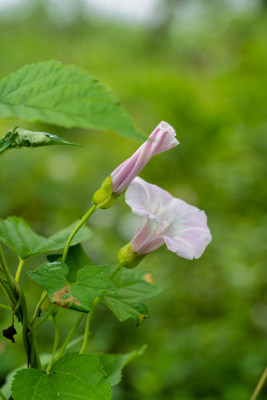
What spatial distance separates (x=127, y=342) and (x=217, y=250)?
651 mm

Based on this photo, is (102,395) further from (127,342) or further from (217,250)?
(217,250)

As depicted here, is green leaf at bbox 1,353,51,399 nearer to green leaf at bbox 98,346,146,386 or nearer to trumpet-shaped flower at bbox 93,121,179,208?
green leaf at bbox 98,346,146,386

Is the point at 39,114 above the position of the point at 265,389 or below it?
above

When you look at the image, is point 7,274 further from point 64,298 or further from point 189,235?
point 189,235

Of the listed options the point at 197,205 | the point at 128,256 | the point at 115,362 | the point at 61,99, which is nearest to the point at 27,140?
A: the point at 61,99

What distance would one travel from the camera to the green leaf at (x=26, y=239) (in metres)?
0.50

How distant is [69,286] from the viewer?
40 cm

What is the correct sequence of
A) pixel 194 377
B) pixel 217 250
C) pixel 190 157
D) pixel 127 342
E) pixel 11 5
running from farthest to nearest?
pixel 11 5 → pixel 190 157 → pixel 217 250 → pixel 127 342 → pixel 194 377

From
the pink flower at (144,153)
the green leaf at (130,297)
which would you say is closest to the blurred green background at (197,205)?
the green leaf at (130,297)

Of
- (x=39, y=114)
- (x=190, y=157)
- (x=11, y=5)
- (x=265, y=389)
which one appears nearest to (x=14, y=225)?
(x=39, y=114)

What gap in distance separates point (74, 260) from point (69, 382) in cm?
11

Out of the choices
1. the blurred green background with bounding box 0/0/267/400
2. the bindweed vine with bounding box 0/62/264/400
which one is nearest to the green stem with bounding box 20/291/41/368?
the bindweed vine with bounding box 0/62/264/400

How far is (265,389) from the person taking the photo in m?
1.62

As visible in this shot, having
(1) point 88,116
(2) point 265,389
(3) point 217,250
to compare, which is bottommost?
(2) point 265,389
